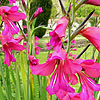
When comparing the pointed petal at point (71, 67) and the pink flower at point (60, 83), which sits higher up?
the pointed petal at point (71, 67)

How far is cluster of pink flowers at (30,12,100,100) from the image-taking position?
1.56 feet

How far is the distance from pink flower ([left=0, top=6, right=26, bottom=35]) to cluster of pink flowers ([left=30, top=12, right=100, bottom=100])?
0.77 ft

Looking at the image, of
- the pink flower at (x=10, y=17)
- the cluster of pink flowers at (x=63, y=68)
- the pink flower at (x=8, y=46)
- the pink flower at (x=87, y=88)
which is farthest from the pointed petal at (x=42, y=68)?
the pink flower at (x=8, y=46)

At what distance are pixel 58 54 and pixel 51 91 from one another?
0.12m

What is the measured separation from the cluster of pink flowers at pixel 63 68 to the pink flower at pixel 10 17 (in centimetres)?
23

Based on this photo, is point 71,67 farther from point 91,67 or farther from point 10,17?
point 10,17

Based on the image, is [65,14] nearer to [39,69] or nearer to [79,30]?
[79,30]

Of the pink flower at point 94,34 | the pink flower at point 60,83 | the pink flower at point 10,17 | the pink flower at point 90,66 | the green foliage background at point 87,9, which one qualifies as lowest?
the pink flower at point 60,83

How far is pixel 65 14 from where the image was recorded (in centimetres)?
54

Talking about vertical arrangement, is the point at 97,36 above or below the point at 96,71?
above

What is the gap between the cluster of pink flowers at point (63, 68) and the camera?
47 cm

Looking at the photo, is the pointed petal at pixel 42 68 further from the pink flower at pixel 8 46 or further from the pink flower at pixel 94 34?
the pink flower at pixel 8 46

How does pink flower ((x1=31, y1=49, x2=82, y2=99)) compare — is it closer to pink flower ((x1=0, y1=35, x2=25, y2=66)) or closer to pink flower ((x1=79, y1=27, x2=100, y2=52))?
pink flower ((x1=79, y1=27, x2=100, y2=52))

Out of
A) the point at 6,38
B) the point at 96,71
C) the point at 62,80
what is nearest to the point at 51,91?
the point at 62,80
